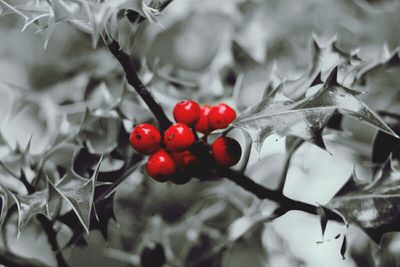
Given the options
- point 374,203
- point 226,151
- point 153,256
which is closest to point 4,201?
point 226,151

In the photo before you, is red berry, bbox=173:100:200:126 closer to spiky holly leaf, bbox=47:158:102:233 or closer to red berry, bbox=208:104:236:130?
red berry, bbox=208:104:236:130

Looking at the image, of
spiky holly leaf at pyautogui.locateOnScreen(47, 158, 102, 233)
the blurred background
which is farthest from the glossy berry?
spiky holly leaf at pyautogui.locateOnScreen(47, 158, 102, 233)

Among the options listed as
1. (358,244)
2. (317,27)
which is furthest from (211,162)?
(317,27)

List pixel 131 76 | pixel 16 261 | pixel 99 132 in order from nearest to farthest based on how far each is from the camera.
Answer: pixel 131 76, pixel 16 261, pixel 99 132

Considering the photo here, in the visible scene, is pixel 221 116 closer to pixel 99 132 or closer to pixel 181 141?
pixel 181 141

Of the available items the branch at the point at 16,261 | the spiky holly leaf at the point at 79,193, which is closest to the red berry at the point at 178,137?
the spiky holly leaf at the point at 79,193

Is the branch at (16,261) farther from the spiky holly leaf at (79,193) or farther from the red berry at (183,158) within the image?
the red berry at (183,158)

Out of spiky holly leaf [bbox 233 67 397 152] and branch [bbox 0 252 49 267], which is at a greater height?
spiky holly leaf [bbox 233 67 397 152]
